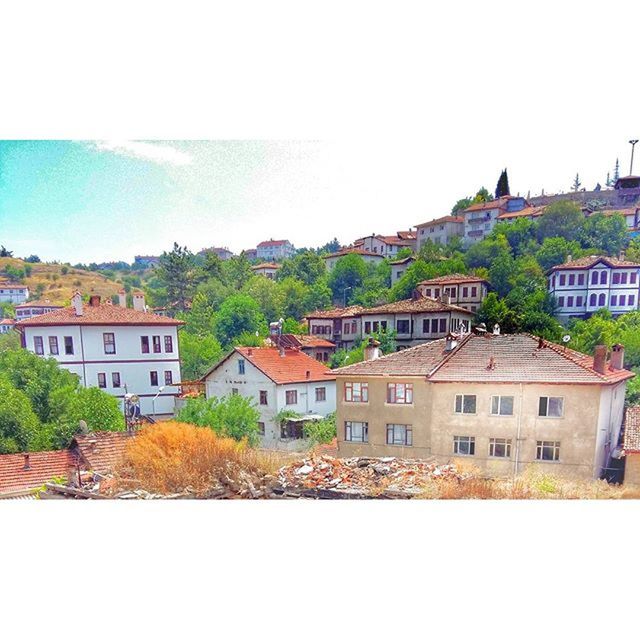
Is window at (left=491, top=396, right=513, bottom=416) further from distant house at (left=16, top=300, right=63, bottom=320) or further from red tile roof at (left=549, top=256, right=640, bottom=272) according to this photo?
distant house at (left=16, top=300, right=63, bottom=320)

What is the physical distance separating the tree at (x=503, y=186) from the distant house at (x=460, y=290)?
1.69 ft

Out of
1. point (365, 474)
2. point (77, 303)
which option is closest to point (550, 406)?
point (365, 474)

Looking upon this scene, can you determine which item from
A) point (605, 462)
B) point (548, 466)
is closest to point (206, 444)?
point (548, 466)

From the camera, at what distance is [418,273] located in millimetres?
2346

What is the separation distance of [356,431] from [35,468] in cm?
189

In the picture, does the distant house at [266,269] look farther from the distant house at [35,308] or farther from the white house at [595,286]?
the white house at [595,286]

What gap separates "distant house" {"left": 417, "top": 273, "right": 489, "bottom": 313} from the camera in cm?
226

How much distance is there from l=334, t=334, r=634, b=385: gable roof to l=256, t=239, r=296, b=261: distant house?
805mm

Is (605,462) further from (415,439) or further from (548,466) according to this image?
(415,439)

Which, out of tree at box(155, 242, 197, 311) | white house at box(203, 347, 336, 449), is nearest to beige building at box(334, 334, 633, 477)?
white house at box(203, 347, 336, 449)

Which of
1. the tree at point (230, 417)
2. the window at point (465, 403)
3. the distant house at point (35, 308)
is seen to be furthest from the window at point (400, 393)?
the distant house at point (35, 308)
